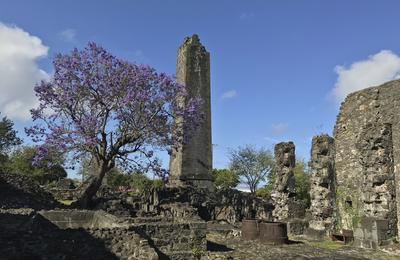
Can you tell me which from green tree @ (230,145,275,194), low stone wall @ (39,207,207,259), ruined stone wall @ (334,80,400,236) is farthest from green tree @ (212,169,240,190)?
low stone wall @ (39,207,207,259)

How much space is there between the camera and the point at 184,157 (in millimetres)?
23188

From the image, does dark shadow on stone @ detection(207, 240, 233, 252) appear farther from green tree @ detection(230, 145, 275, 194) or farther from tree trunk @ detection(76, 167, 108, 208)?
green tree @ detection(230, 145, 275, 194)

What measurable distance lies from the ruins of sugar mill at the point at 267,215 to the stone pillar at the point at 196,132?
1.06 m

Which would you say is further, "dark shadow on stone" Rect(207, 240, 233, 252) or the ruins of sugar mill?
"dark shadow on stone" Rect(207, 240, 233, 252)

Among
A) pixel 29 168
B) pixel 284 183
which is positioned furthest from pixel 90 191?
pixel 29 168

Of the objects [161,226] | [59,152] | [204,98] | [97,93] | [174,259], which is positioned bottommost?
[174,259]

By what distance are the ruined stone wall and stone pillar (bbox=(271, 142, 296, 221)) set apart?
1.94 metres

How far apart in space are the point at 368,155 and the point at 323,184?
2378 millimetres

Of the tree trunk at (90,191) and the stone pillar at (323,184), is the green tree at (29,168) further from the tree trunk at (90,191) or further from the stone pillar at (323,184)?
the stone pillar at (323,184)

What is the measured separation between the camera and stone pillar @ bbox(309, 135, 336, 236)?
47.6 feet

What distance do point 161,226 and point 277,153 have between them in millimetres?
8979

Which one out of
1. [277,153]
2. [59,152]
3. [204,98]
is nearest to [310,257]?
[277,153]

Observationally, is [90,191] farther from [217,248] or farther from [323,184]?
[323,184]

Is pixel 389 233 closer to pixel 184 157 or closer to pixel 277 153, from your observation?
pixel 277 153
